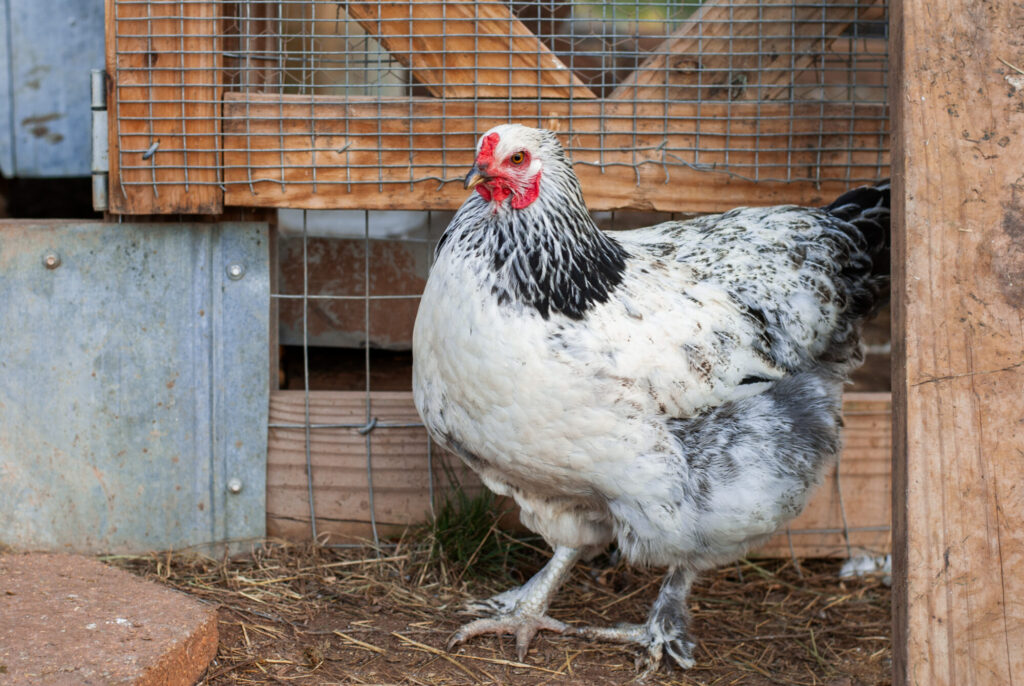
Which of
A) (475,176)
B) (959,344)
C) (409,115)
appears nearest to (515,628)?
(475,176)

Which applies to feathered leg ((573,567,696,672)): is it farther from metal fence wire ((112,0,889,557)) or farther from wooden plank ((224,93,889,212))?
wooden plank ((224,93,889,212))

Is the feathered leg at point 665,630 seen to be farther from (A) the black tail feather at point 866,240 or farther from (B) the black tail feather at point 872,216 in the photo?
(B) the black tail feather at point 872,216

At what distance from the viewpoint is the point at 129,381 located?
3.16 m

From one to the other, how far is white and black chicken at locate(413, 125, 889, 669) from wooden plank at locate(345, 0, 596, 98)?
0.58 meters

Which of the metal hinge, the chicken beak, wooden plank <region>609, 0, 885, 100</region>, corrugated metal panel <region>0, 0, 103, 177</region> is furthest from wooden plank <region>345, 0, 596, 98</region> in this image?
corrugated metal panel <region>0, 0, 103, 177</region>

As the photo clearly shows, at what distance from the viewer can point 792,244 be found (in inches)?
117

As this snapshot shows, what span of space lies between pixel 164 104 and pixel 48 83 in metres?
0.97

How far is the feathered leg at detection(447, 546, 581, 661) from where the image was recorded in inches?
111

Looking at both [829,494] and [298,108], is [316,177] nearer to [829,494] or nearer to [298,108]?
[298,108]

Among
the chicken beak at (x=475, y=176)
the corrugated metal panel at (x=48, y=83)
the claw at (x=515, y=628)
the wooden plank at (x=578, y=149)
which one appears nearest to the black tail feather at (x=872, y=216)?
the wooden plank at (x=578, y=149)

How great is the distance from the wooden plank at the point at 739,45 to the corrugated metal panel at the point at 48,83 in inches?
84.0

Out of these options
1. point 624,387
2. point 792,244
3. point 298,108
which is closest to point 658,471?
point 624,387

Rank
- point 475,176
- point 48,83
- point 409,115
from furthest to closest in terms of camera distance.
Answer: point 48,83, point 409,115, point 475,176

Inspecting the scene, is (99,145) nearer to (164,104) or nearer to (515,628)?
(164,104)
